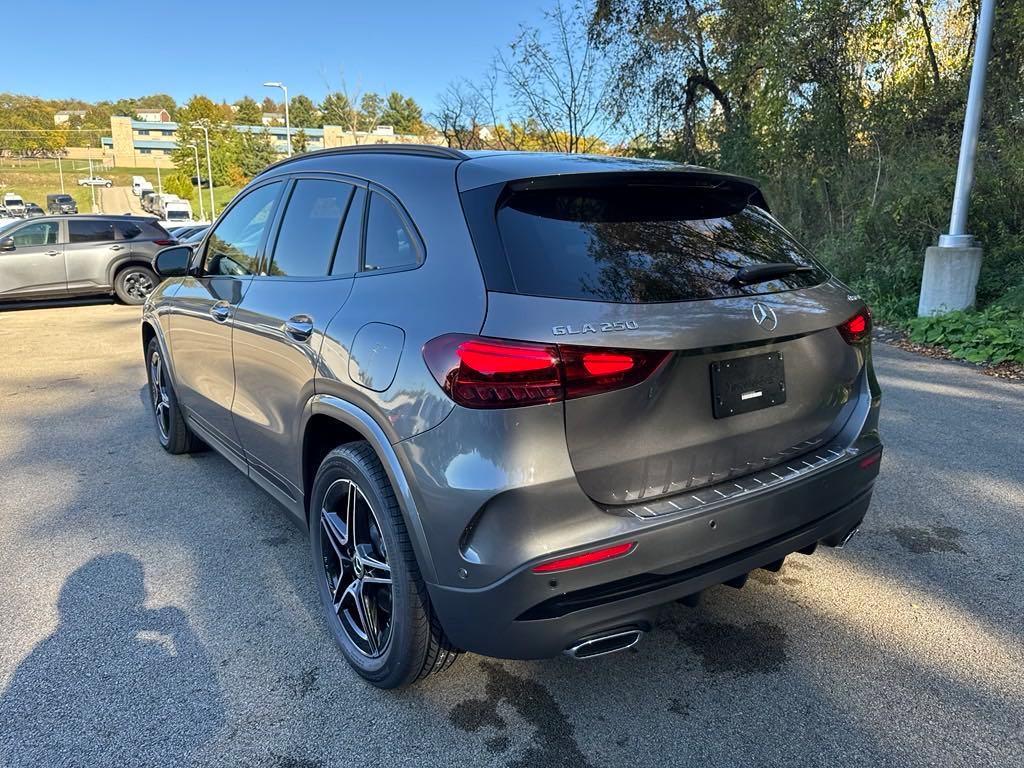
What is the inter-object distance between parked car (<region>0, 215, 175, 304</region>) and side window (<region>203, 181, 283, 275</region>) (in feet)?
31.5

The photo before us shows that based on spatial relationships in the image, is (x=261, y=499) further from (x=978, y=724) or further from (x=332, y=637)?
(x=978, y=724)

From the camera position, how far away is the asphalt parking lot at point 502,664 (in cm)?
221

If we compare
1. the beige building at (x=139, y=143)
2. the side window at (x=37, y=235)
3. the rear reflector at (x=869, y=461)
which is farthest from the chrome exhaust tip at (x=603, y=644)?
the beige building at (x=139, y=143)

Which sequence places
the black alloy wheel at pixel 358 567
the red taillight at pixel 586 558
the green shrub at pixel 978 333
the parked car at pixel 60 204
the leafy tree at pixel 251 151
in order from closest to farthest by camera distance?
1. the red taillight at pixel 586 558
2. the black alloy wheel at pixel 358 567
3. the green shrub at pixel 978 333
4. the parked car at pixel 60 204
5. the leafy tree at pixel 251 151

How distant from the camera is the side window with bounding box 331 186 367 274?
268 cm

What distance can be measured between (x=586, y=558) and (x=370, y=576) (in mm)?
900

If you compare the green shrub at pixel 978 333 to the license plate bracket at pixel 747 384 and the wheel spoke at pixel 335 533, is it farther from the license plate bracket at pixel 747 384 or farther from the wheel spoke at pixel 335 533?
the wheel spoke at pixel 335 533

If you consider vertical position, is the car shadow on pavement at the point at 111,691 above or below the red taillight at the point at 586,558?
below

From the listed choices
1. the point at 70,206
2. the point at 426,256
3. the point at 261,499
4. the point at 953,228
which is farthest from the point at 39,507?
the point at 70,206

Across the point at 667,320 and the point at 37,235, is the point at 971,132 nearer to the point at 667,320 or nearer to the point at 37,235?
the point at 667,320

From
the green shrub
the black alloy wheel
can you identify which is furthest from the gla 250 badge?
the green shrub

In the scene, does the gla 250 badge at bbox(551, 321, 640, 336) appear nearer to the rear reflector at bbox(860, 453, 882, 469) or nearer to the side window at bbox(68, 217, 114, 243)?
the rear reflector at bbox(860, 453, 882, 469)

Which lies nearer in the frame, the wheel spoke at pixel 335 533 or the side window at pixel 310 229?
the wheel spoke at pixel 335 533

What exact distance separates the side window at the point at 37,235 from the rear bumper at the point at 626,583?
1379cm
